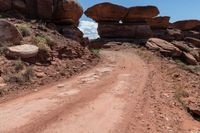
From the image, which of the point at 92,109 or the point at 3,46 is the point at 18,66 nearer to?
the point at 3,46

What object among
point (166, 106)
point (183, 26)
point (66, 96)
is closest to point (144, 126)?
point (166, 106)

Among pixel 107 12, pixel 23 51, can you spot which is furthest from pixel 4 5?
pixel 107 12

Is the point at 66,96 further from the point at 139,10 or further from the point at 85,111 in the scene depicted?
the point at 139,10

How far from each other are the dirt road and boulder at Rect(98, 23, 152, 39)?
828 inches

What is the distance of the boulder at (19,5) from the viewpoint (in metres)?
18.9

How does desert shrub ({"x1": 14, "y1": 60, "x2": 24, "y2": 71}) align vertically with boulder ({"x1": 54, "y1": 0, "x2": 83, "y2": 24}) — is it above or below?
below

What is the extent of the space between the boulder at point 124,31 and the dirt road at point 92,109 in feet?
69.0

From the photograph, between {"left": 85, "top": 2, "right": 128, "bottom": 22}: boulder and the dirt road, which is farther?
{"left": 85, "top": 2, "right": 128, "bottom": 22}: boulder

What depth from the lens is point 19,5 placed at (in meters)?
19.1

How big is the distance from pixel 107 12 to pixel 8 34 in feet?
72.4

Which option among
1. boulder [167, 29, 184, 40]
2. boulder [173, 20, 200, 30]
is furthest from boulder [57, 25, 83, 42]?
boulder [173, 20, 200, 30]

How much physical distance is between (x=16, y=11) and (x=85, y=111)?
12.2 meters

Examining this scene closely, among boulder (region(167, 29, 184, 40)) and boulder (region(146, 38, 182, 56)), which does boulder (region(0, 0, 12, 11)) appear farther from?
boulder (region(167, 29, 184, 40))

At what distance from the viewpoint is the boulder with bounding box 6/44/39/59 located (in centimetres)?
1277
